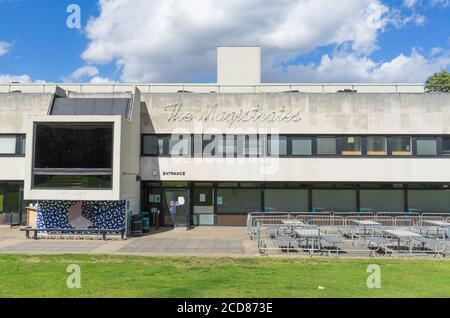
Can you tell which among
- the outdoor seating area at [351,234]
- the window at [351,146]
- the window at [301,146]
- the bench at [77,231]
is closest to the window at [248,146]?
the window at [301,146]

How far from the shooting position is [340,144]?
23.1m

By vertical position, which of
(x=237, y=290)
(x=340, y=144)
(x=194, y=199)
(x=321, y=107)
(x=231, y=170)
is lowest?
(x=237, y=290)

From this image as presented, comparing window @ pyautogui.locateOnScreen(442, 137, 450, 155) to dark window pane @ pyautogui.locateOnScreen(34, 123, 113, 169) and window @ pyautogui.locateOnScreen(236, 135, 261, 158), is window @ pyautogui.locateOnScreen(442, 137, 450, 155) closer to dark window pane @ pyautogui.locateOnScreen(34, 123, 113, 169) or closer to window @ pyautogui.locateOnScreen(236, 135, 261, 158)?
window @ pyautogui.locateOnScreen(236, 135, 261, 158)

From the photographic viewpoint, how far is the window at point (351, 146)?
23.0 meters

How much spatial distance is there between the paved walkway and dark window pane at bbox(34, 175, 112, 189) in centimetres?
248

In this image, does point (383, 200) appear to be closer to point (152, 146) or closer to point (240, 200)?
point (240, 200)

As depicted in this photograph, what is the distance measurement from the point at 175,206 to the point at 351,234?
9.68m

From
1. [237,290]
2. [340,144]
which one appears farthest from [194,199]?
[237,290]

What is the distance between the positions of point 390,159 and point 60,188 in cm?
1736
